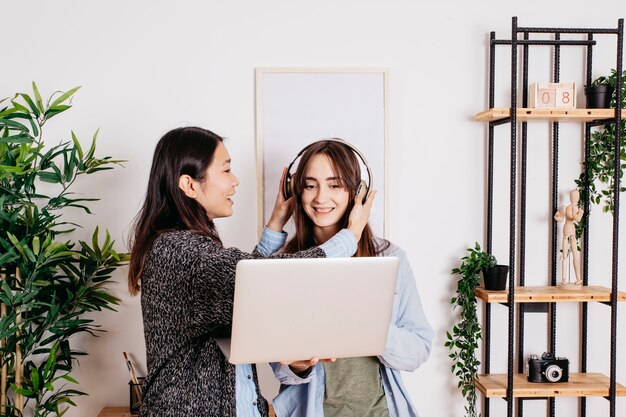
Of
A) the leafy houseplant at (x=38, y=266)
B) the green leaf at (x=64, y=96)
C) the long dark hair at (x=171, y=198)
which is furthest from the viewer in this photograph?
the green leaf at (x=64, y=96)

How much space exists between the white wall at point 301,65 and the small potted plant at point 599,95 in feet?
0.40

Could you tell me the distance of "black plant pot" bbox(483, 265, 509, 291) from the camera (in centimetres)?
239

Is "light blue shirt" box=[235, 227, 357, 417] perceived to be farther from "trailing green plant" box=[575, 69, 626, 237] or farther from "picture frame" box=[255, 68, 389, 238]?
"trailing green plant" box=[575, 69, 626, 237]

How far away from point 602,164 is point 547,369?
86cm

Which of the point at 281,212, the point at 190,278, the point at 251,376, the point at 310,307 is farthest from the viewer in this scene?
the point at 281,212

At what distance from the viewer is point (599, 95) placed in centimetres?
240

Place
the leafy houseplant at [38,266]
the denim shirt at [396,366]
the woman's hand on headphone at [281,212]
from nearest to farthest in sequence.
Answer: the denim shirt at [396,366]
the woman's hand on headphone at [281,212]
the leafy houseplant at [38,266]

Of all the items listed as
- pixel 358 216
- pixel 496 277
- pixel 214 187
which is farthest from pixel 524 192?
pixel 214 187

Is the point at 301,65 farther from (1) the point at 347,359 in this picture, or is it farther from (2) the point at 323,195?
(1) the point at 347,359

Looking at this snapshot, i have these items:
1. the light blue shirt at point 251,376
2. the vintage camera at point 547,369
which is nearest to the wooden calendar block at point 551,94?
the vintage camera at point 547,369

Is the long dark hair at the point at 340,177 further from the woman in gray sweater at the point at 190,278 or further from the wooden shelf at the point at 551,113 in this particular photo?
Answer: the wooden shelf at the point at 551,113

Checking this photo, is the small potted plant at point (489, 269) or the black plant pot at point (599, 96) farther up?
the black plant pot at point (599, 96)

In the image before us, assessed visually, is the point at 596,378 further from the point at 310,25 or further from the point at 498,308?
the point at 310,25

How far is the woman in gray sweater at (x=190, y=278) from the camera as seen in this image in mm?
1281
